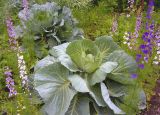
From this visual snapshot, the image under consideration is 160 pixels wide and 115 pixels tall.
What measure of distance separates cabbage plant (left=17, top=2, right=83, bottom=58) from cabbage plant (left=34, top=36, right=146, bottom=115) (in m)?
0.85

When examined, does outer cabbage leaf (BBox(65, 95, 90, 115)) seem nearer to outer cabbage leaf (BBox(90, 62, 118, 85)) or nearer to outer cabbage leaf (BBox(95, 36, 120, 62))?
outer cabbage leaf (BBox(90, 62, 118, 85))

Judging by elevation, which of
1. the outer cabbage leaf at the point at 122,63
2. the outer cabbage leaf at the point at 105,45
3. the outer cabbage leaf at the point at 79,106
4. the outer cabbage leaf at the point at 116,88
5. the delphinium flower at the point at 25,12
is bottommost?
the outer cabbage leaf at the point at 79,106

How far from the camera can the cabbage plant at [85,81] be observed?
362 centimetres

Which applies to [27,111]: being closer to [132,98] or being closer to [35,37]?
[132,98]

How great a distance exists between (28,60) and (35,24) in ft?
1.85

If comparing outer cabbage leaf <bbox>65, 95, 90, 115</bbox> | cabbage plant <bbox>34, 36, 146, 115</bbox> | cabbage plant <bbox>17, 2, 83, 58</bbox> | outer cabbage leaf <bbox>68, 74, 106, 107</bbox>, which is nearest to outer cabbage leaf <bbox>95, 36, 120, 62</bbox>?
cabbage plant <bbox>34, 36, 146, 115</bbox>

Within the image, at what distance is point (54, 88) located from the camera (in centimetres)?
370

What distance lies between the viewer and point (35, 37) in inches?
186

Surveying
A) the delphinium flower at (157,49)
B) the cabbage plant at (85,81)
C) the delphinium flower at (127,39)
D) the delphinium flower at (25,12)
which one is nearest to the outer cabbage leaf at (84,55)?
the cabbage plant at (85,81)

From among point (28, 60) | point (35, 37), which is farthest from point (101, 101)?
point (35, 37)

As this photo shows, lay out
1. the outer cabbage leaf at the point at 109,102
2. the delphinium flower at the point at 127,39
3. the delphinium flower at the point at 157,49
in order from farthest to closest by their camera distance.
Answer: the delphinium flower at the point at 127,39
the delphinium flower at the point at 157,49
the outer cabbage leaf at the point at 109,102

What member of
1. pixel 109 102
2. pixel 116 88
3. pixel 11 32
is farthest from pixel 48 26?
pixel 109 102

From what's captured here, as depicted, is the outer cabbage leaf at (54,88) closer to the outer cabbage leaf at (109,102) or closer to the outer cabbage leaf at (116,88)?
the outer cabbage leaf at (109,102)

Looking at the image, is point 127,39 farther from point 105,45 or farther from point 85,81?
point 85,81
